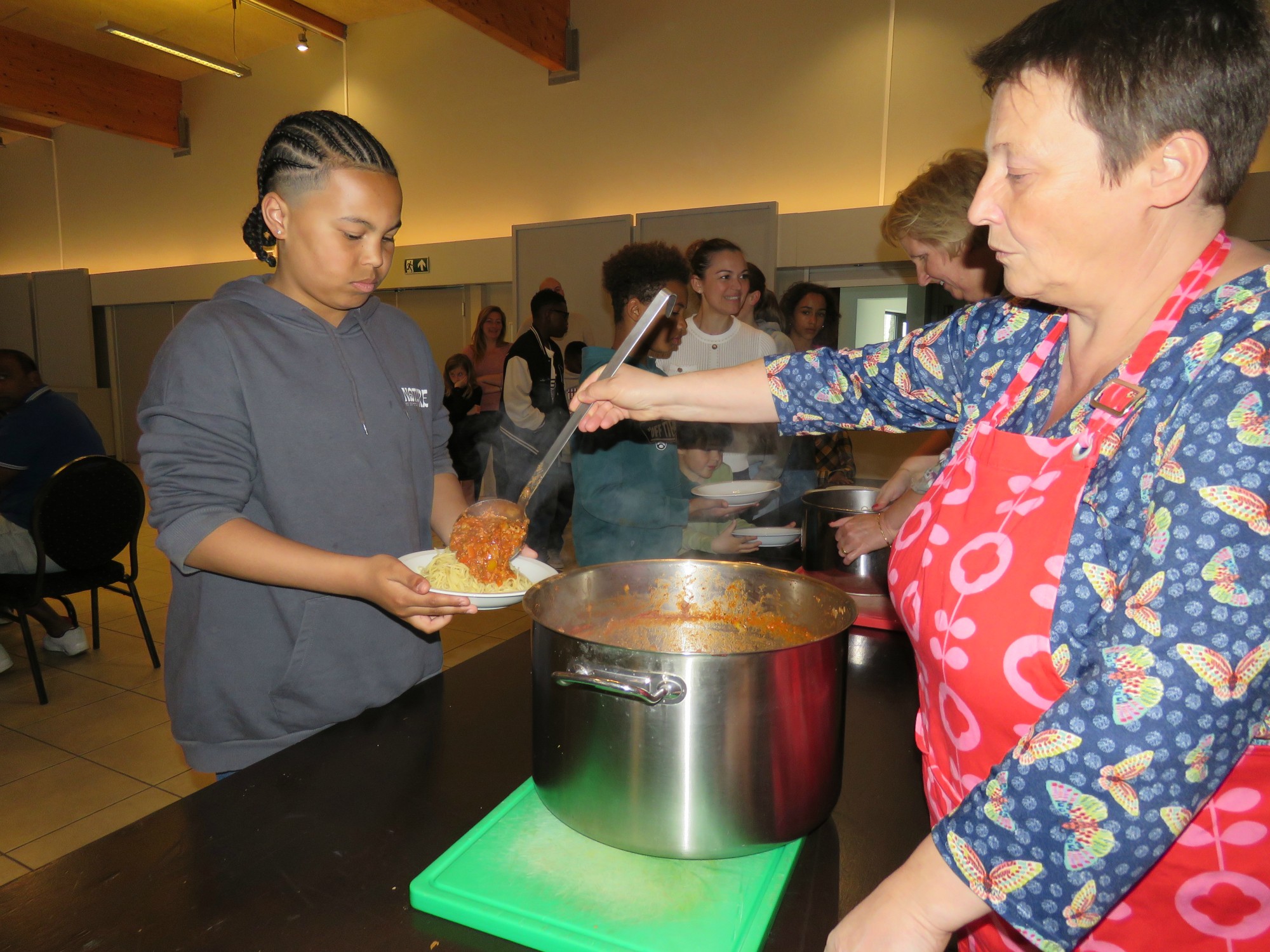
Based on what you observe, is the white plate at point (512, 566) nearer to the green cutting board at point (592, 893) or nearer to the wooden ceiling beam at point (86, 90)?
the green cutting board at point (592, 893)

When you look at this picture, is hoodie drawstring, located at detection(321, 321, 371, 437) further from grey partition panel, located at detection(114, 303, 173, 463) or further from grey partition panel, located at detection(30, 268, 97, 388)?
grey partition panel, located at detection(30, 268, 97, 388)

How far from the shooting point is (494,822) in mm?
1020

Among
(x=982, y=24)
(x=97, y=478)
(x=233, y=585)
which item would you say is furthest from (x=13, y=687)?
(x=982, y=24)

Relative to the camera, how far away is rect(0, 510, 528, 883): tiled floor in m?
2.72

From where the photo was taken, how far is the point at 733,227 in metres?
6.34

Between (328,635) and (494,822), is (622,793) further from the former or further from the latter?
(328,635)

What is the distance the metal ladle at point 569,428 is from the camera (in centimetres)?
151

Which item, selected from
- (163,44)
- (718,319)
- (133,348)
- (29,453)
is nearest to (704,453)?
(718,319)

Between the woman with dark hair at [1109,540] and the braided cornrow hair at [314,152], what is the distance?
3.57ft

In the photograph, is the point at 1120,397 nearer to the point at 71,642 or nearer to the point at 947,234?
the point at 947,234

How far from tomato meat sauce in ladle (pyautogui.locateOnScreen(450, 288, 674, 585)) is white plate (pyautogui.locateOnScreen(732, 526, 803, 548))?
854 mm

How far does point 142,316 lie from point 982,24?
10135 mm

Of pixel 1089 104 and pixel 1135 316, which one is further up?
pixel 1089 104

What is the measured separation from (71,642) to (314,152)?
13.0 ft
